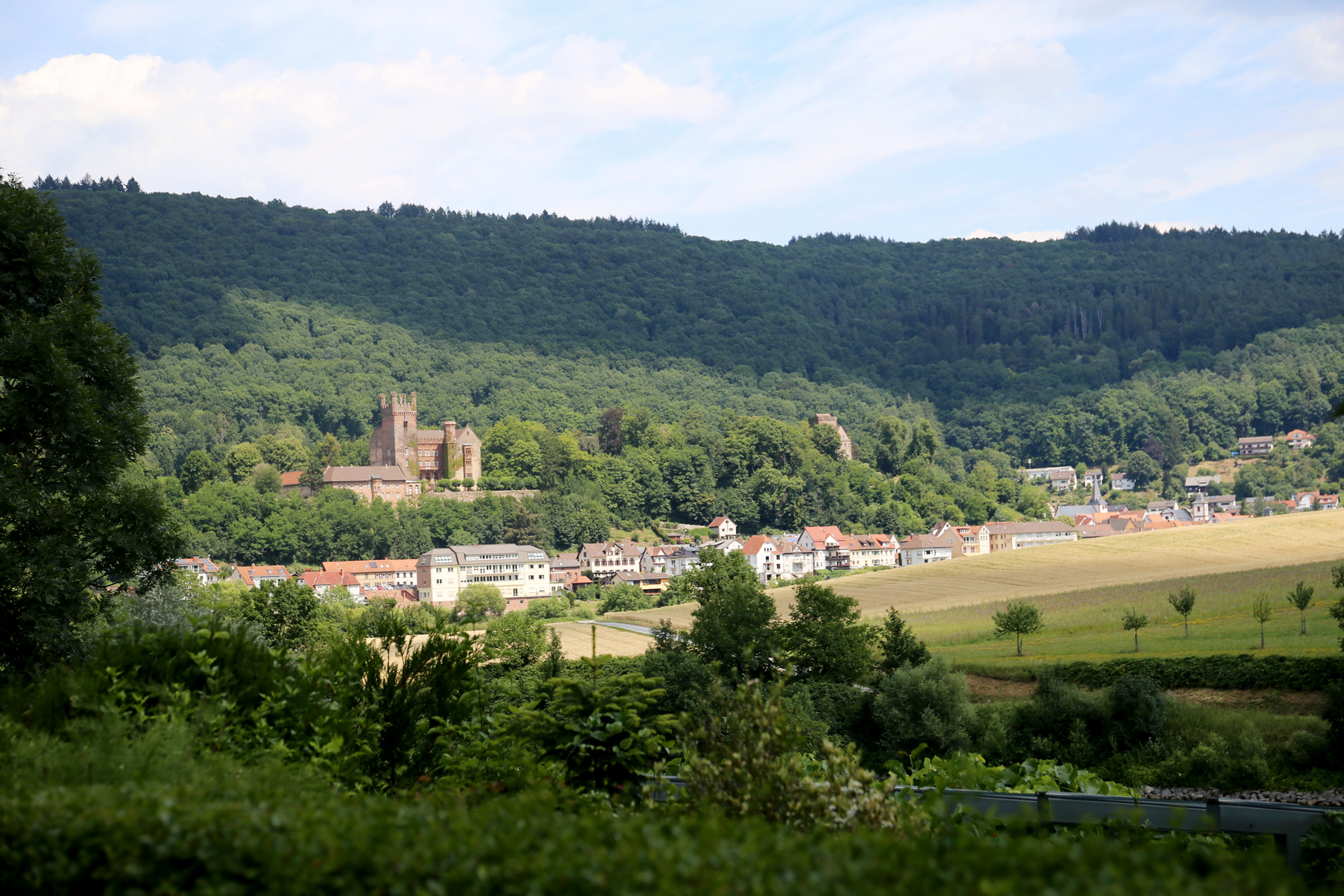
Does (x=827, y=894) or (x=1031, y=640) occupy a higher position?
(x=827, y=894)

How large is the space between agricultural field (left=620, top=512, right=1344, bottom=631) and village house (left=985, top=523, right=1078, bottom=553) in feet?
160

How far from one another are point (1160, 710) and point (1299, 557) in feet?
136

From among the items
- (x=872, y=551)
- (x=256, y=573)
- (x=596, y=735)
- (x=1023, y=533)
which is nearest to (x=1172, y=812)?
(x=596, y=735)

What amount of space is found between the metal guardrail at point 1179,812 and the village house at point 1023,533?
4797 inches

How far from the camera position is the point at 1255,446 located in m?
160

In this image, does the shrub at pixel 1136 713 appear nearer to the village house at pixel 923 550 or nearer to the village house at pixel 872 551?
the village house at pixel 872 551

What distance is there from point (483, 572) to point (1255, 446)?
4847 inches

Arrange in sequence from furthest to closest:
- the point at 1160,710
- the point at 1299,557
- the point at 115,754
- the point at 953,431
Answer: the point at 953,431 → the point at 1299,557 → the point at 1160,710 → the point at 115,754

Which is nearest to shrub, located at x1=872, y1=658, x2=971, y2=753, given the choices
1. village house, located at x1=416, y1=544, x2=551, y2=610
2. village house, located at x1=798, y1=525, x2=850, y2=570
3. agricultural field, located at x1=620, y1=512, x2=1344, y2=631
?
agricultural field, located at x1=620, y1=512, x2=1344, y2=631

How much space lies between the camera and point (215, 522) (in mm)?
104375

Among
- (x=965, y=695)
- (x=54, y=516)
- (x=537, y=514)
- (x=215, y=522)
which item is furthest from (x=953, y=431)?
(x=54, y=516)

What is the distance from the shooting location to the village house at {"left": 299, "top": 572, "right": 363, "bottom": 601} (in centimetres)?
9281

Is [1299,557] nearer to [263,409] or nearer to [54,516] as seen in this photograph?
[54,516]

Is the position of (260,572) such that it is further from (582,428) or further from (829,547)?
(582,428)
